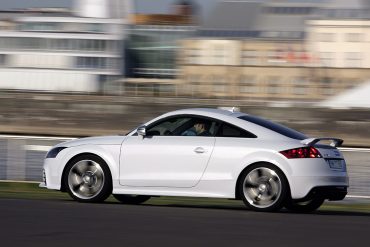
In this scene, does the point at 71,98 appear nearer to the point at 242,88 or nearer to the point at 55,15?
the point at 242,88

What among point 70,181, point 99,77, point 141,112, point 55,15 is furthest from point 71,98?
point 70,181

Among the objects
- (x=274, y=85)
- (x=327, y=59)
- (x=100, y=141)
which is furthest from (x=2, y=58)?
(x=100, y=141)

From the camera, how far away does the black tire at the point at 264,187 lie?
40.0ft

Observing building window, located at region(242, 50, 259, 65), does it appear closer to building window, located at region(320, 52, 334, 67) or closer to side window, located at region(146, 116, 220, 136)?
building window, located at region(320, 52, 334, 67)

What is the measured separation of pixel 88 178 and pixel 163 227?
330 centimetres

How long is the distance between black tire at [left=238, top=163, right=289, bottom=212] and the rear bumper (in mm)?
269

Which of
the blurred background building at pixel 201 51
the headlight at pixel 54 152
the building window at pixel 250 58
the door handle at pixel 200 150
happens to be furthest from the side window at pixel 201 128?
the building window at pixel 250 58

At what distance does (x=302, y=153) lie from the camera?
12.2 meters

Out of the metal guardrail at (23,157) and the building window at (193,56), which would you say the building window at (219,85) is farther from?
the metal guardrail at (23,157)

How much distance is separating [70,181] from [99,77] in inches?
3804

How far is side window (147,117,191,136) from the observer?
1298cm

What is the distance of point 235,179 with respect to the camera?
12.4m

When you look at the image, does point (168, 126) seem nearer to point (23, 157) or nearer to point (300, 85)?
point (23, 157)

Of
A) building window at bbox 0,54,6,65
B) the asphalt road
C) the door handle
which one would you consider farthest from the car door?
building window at bbox 0,54,6,65
